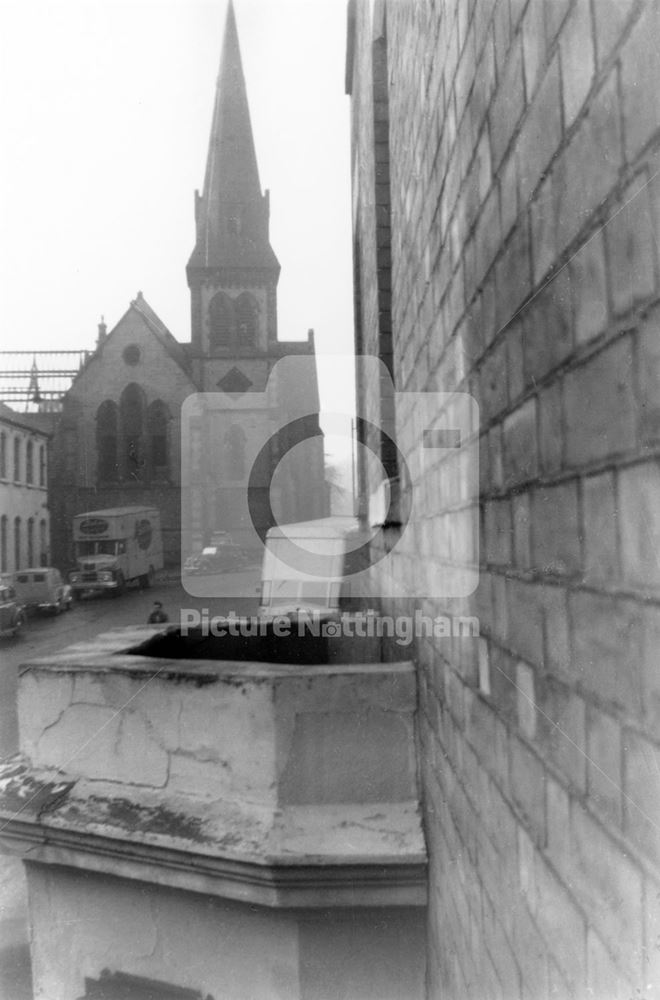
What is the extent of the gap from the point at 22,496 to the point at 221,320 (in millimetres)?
17840

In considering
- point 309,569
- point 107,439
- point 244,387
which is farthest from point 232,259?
point 309,569

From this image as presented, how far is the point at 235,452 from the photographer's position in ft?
108

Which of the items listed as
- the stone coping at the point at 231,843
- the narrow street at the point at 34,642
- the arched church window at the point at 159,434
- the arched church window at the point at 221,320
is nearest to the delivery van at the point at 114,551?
the narrow street at the point at 34,642

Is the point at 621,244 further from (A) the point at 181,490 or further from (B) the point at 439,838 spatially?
(A) the point at 181,490

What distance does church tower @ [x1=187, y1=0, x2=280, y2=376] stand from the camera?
2091cm

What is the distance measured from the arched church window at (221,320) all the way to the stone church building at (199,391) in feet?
0.16

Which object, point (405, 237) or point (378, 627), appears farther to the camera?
point (378, 627)

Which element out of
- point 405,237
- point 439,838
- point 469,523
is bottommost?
point 439,838

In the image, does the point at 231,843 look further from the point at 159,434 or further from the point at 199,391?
the point at 199,391

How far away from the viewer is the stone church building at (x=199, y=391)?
28281mm

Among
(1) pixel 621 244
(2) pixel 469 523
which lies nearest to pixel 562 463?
(1) pixel 621 244

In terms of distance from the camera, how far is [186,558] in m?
28.5

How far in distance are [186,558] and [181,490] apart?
309cm

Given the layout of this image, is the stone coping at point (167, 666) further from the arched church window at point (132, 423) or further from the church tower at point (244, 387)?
the arched church window at point (132, 423)
